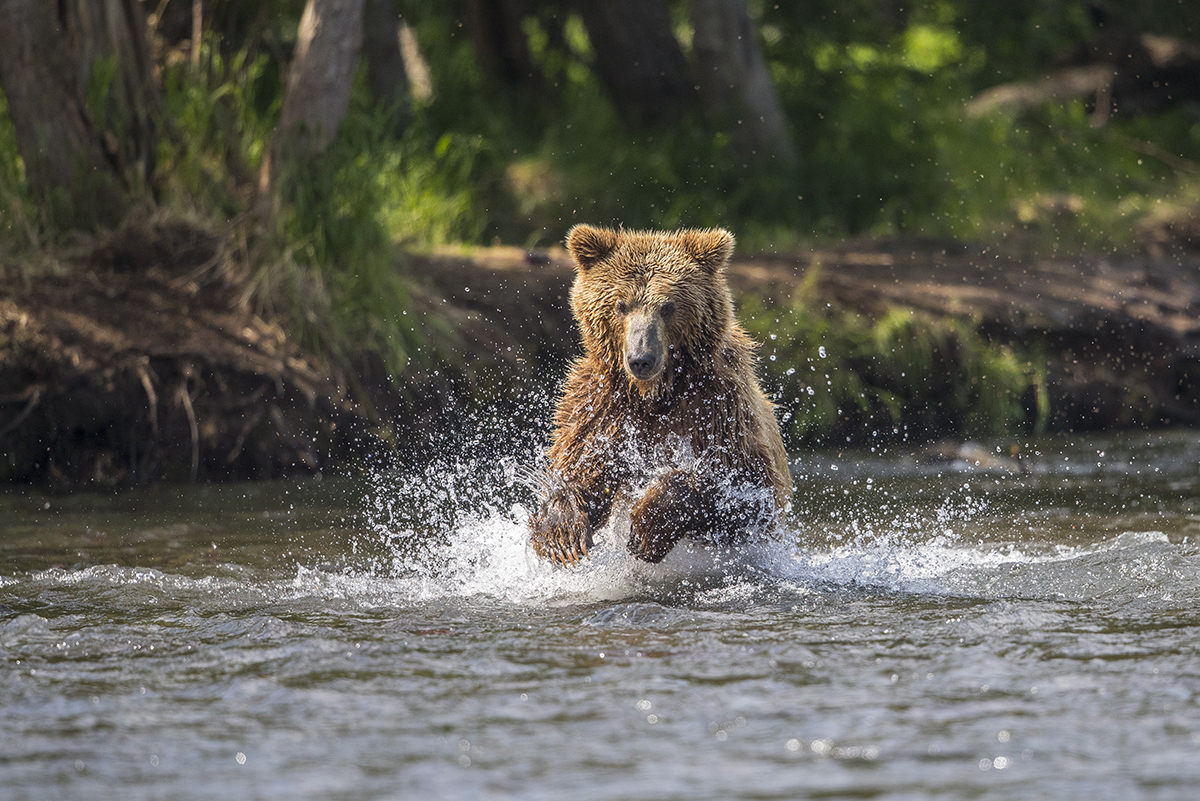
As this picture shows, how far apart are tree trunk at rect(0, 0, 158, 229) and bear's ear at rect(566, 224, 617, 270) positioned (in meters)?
4.04

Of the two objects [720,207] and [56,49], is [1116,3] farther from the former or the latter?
[56,49]

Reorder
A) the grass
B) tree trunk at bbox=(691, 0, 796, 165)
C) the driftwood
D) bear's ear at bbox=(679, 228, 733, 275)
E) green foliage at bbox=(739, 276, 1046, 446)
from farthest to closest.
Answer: the driftwood < tree trunk at bbox=(691, 0, 796, 165) < green foliage at bbox=(739, 276, 1046, 446) < the grass < bear's ear at bbox=(679, 228, 733, 275)

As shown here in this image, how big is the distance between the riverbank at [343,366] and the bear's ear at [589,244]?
2.51 meters

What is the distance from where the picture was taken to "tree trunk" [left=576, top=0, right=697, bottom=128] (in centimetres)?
1295

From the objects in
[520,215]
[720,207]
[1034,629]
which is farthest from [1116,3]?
[1034,629]

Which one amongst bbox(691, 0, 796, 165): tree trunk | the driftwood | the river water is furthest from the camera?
the driftwood

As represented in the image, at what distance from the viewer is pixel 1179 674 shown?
362 centimetres

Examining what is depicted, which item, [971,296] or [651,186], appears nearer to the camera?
[971,296]

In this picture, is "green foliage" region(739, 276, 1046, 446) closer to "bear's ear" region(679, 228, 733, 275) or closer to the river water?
the river water

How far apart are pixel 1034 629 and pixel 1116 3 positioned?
12.3m

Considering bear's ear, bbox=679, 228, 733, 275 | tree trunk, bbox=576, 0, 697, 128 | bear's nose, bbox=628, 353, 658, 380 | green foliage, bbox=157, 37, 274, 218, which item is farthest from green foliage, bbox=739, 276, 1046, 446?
bear's nose, bbox=628, 353, 658, 380

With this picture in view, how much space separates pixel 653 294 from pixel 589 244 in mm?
448

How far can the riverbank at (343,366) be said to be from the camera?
7762mm

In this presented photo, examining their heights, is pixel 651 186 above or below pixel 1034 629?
above
